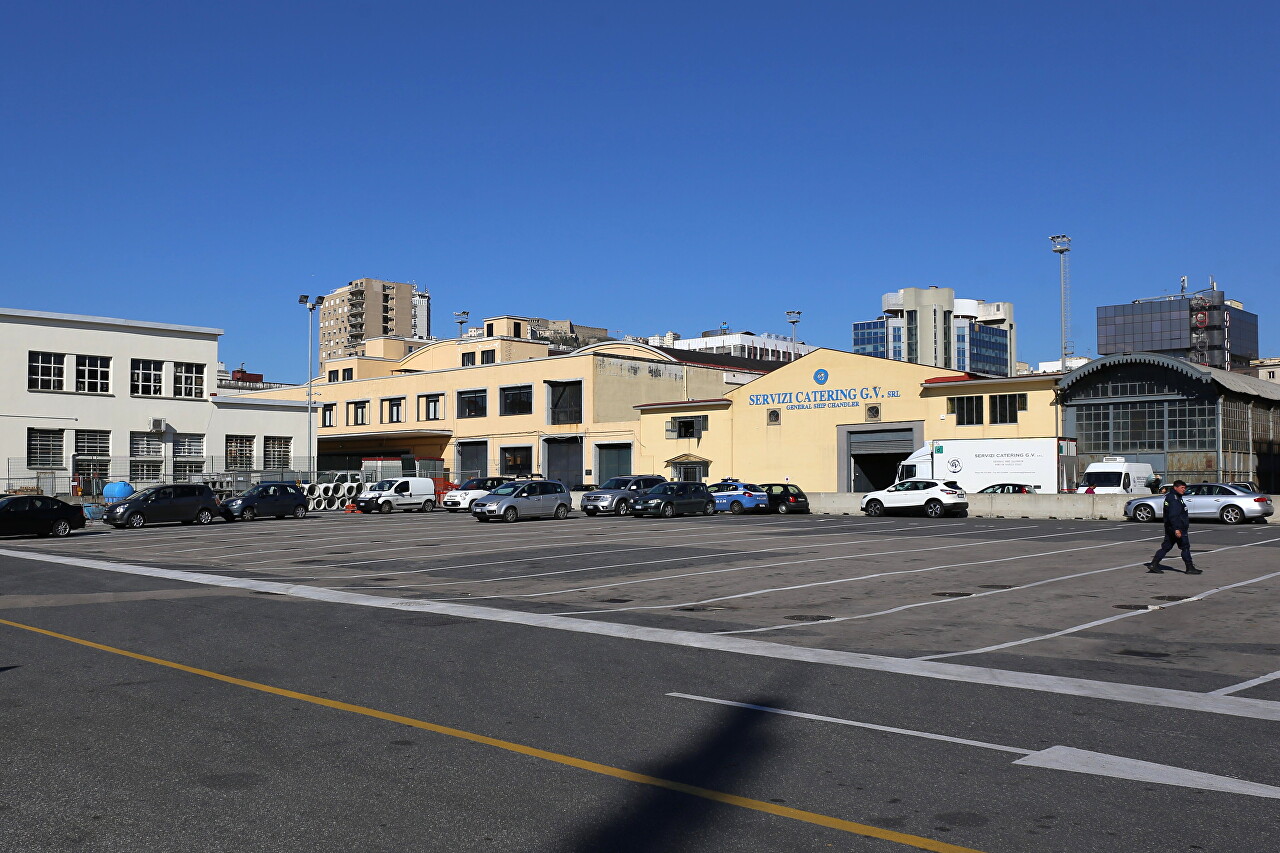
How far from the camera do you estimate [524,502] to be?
133 ft

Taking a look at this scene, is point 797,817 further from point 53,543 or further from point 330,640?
point 53,543

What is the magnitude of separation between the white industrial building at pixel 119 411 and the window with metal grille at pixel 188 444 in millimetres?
54

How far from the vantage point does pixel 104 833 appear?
547 cm

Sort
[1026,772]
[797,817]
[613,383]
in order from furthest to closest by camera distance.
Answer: [613,383] → [1026,772] → [797,817]

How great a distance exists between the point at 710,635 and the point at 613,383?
57.0 meters

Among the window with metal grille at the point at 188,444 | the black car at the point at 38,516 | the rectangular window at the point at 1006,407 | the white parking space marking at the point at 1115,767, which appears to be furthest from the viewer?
the window with metal grille at the point at 188,444

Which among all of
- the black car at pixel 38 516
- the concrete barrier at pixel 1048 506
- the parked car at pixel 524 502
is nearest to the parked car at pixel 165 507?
the black car at pixel 38 516

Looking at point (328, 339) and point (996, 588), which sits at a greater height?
point (328, 339)

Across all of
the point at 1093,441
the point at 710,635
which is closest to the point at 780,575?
the point at 710,635

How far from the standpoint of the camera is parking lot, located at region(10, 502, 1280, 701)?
38.6ft

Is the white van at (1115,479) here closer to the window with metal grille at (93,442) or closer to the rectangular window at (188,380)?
the rectangular window at (188,380)

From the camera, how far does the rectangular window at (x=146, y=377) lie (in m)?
58.4

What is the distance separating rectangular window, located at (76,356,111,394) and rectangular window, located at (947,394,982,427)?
1675 inches

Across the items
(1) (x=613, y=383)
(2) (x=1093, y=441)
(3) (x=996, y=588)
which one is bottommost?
(3) (x=996, y=588)
